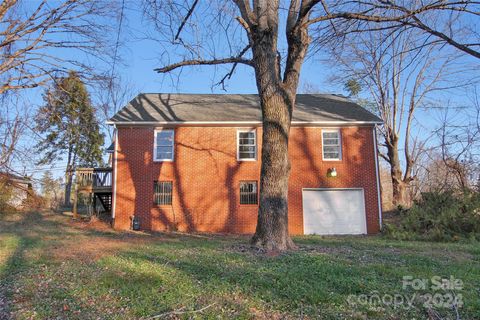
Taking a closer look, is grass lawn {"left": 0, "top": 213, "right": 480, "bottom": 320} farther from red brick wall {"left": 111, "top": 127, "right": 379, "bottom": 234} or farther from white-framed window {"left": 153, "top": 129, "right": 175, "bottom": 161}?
white-framed window {"left": 153, "top": 129, "right": 175, "bottom": 161}

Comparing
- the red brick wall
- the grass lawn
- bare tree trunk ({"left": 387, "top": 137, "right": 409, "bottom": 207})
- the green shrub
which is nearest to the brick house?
the red brick wall

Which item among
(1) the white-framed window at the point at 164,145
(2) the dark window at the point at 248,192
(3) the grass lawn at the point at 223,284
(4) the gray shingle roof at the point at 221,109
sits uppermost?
(4) the gray shingle roof at the point at 221,109

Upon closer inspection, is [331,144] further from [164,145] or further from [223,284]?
[223,284]

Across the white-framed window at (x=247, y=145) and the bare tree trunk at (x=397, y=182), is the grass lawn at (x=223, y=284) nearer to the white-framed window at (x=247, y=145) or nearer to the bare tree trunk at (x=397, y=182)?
the white-framed window at (x=247, y=145)

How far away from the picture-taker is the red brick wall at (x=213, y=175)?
47.7 feet

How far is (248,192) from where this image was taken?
48.8 ft

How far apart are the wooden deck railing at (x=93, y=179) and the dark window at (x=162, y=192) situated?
3.23 meters

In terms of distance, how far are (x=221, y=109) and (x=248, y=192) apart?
4.42 meters

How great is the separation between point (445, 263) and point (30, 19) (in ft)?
32.8

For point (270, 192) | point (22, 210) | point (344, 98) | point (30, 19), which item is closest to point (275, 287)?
point (270, 192)

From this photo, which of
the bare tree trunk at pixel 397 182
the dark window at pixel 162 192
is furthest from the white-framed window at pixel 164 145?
the bare tree trunk at pixel 397 182

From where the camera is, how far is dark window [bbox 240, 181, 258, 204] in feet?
48.5

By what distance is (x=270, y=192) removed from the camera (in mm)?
7520

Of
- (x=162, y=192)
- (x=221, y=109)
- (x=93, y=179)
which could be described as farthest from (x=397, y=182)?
(x=93, y=179)
